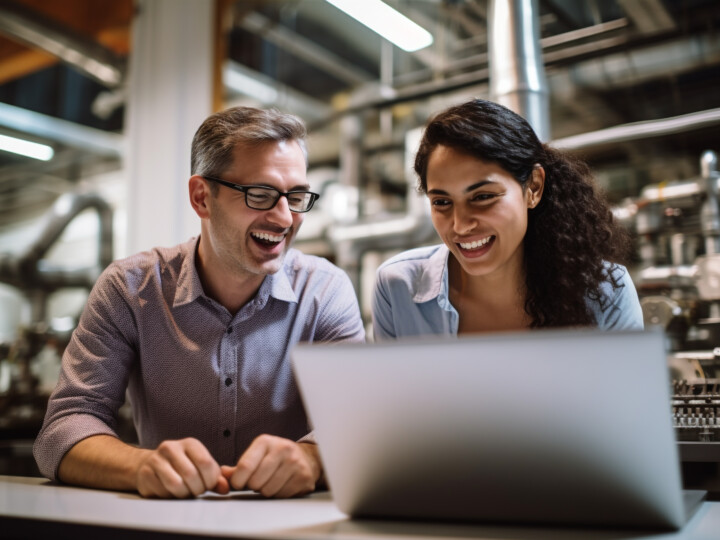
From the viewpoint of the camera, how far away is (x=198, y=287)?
134cm

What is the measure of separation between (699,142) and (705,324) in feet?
5.29

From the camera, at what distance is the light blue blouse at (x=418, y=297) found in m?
1.29

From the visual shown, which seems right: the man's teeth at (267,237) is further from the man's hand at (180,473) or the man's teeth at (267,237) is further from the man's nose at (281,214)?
the man's hand at (180,473)

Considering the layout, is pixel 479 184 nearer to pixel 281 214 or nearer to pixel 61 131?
pixel 281 214

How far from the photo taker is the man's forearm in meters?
0.95

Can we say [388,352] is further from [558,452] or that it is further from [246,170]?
[246,170]

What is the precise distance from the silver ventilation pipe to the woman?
0.94 m

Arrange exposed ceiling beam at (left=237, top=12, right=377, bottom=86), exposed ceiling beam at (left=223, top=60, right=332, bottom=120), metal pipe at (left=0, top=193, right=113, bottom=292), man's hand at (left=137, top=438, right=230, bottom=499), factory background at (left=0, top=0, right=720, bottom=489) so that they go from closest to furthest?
1. man's hand at (left=137, top=438, right=230, bottom=499)
2. factory background at (left=0, top=0, right=720, bottom=489)
3. metal pipe at (left=0, top=193, right=113, bottom=292)
4. exposed ceiling beam at (left=237, top=12, right=377, bottom=86)
5. exposed ceiling beam at (left=223, top=60, right=332, bottom=120)

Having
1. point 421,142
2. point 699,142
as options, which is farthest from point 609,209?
point 699,142

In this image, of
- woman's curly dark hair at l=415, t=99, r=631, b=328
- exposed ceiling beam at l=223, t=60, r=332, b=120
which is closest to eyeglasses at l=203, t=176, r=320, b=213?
woman's curly dark hair at l=415, t=99, r=631, b=328

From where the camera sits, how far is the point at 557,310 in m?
1.25

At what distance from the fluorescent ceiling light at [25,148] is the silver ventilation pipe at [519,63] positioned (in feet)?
7.58

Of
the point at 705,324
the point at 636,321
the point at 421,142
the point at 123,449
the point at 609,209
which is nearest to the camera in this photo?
the point at 123,449

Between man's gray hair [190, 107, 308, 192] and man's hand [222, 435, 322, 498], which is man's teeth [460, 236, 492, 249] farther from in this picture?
man's hand [222, 435, 322, 498]
